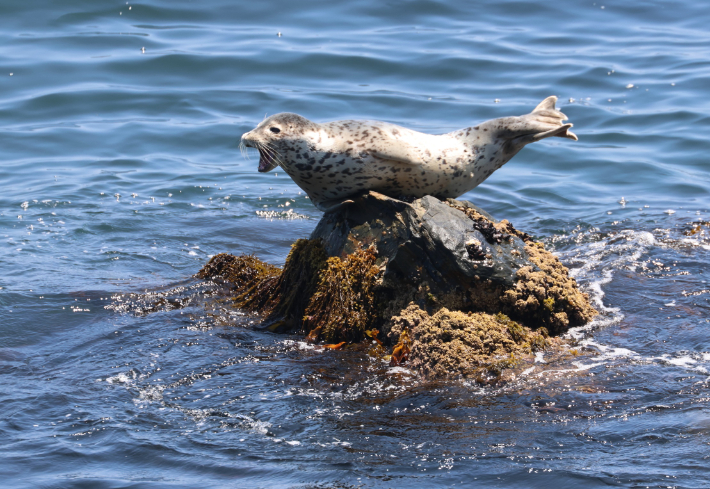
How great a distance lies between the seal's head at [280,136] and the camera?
588 centimetres

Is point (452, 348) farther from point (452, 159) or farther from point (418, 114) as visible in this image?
point (418, 114)

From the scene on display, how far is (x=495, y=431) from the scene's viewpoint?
4.28 meters

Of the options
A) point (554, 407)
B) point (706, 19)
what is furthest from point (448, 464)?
point (706, 19)

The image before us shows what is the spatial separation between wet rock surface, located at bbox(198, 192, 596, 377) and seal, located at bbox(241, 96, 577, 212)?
6.4 inches

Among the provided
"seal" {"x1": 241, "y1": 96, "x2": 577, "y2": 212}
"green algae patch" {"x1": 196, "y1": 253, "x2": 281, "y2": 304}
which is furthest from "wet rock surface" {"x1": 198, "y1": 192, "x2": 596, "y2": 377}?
"green algae patch" {"x1": 196, "y1": 253, "x2": 281, "y2": 304}

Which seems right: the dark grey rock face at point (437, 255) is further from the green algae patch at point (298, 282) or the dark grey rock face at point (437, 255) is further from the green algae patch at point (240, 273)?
the green algae patch at point (240, 273)

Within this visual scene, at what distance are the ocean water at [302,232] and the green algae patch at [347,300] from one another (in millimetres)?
261

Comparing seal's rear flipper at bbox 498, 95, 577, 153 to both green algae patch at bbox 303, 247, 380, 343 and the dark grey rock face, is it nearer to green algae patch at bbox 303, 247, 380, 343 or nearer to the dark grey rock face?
the dark grey rock face

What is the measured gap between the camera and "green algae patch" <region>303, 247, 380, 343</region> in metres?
5.63

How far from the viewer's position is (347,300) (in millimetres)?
5676

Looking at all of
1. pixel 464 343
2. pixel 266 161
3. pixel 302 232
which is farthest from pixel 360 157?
pixel 302 232

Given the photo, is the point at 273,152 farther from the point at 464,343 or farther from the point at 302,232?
the point at 302,232

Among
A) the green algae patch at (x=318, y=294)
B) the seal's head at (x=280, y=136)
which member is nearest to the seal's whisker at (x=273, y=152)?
the seal's head at (x=280, y=136)

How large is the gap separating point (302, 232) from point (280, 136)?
10.4ft
